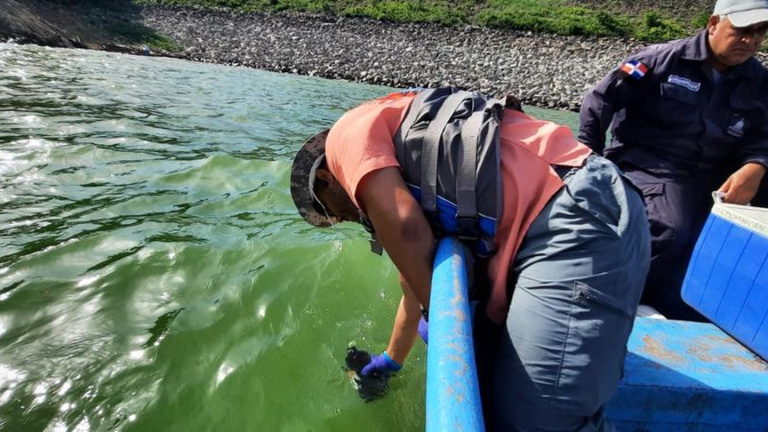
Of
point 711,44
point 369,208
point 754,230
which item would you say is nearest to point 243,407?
point 369,208

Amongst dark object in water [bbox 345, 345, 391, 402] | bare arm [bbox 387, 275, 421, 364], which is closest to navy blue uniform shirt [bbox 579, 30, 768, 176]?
bare arm [bbox 387, 275, 421, 364]

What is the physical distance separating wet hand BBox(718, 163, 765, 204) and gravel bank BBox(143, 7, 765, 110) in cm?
1522

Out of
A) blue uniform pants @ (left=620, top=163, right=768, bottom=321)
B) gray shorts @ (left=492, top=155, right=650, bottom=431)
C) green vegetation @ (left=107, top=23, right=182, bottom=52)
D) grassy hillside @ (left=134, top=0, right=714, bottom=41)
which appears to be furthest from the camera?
Answer: grassy hillside @ (left=134, top=0, right=714, bottom=41)

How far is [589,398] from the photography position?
1451 mm

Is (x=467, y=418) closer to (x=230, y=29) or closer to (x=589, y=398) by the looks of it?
(x=589, y=398)

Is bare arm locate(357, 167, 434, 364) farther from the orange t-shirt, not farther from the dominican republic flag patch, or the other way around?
the dominican republic flag patch

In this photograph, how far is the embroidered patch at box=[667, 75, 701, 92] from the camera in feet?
10.1

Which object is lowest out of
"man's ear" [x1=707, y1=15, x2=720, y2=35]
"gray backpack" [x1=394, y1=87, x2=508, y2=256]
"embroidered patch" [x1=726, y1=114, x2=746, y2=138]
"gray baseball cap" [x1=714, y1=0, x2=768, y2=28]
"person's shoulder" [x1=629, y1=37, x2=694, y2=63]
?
"embroidered patch" [x1=726, y1=114, x2=746, y2=138]

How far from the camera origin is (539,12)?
97.3 feet

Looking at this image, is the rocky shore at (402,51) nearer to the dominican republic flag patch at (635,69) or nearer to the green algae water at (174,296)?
the green algae water at (174,296)

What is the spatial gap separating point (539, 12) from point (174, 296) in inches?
1217

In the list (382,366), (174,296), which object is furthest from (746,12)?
(174,296)

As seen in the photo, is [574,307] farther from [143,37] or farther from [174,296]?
[143,37]

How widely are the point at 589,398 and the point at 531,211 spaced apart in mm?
563
